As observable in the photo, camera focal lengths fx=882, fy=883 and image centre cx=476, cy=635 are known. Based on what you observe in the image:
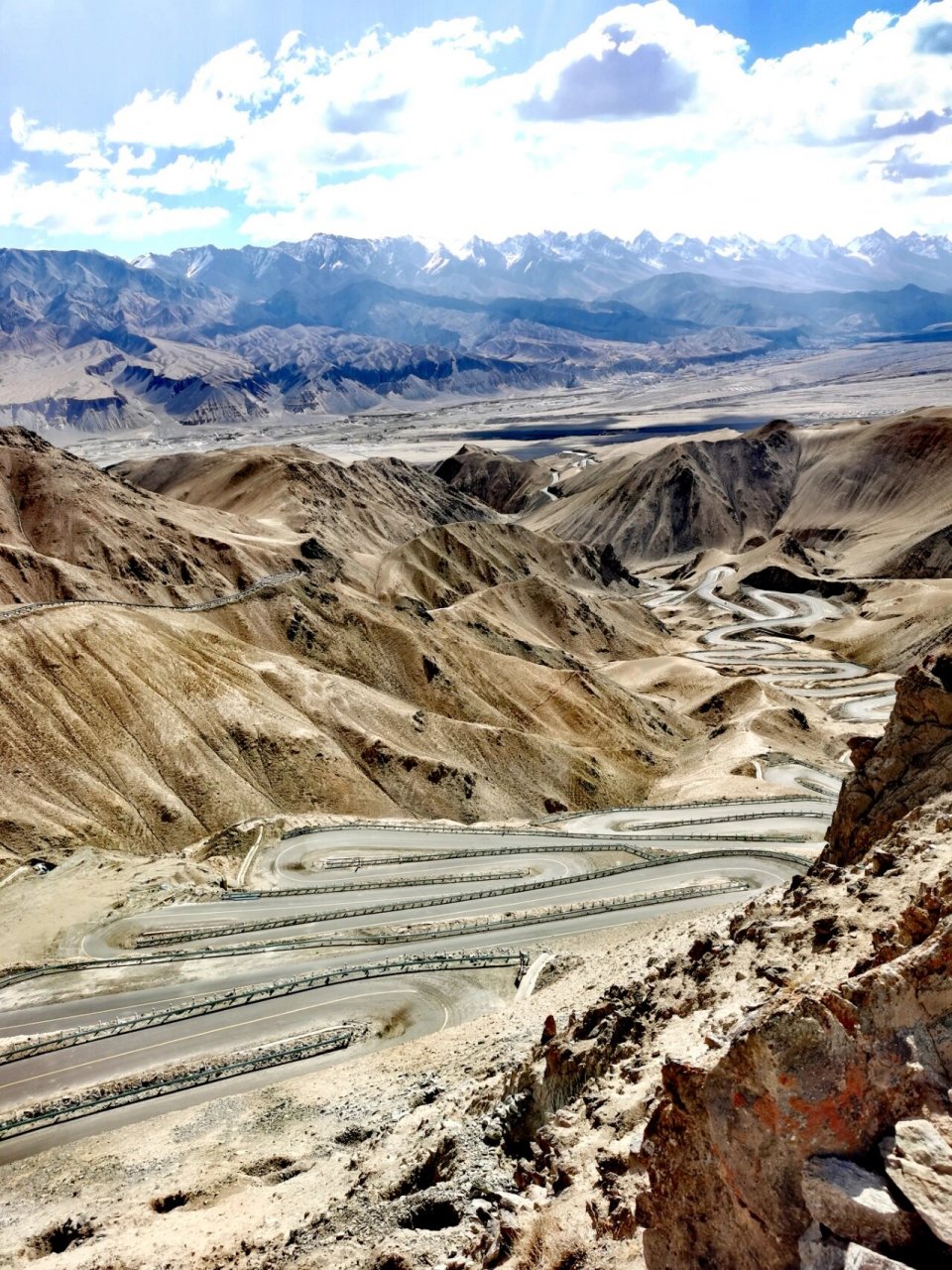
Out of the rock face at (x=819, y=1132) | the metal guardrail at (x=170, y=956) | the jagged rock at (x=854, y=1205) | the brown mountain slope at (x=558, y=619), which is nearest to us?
the jagged rock at (x=854, y=1205)

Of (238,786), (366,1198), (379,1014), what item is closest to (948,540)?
(238,786)

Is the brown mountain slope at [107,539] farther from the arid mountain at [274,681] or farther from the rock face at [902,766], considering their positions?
the rock face at [902,766]

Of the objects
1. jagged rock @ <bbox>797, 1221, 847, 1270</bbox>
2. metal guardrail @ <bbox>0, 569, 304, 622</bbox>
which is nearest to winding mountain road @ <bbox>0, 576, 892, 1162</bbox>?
jagged rock @ <bbox>797, 1221, 847, 1270</bbox>

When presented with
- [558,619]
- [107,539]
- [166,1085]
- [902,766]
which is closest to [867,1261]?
[902,766]

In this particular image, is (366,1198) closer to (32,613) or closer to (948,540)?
(32,613)

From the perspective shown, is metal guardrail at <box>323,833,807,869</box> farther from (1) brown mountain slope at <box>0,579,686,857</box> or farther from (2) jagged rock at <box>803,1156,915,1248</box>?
→ (2) jagged rock at <box>803,1156,915,1248</box>

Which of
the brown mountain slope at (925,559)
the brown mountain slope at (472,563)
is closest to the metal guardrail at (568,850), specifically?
the brown mountain slope at (472,563)
